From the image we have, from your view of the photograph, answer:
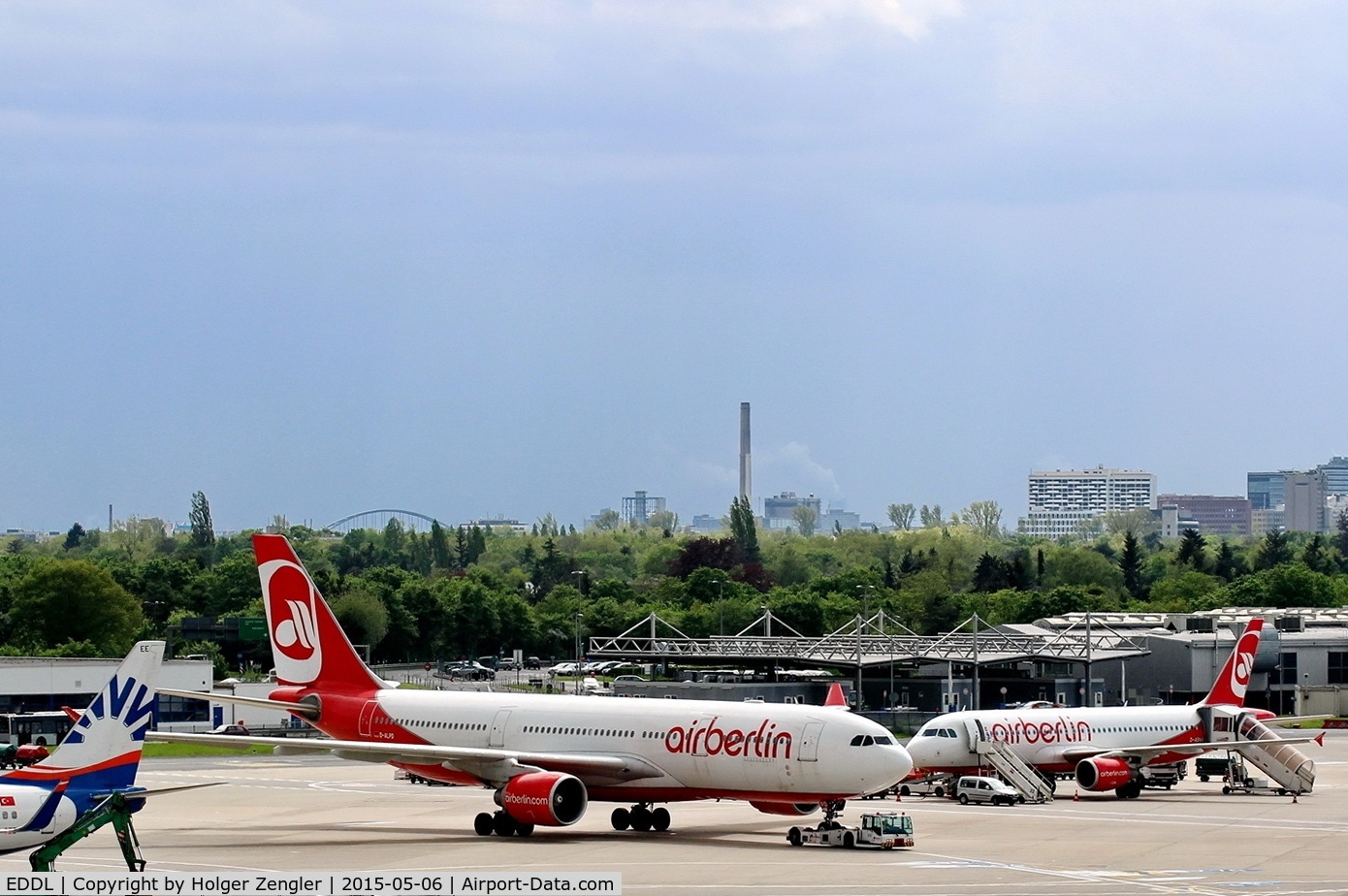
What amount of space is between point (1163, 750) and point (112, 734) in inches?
2088

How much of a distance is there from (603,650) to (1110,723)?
58.7m

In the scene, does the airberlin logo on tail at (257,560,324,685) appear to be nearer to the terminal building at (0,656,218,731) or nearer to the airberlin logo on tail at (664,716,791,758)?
the airberlin logo on tail at (664,716,791,758)

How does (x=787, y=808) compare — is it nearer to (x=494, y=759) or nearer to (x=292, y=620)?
(x=494, y=759)

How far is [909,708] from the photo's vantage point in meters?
131

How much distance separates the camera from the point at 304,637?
72.6 metres

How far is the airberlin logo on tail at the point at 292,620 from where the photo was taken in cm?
7250

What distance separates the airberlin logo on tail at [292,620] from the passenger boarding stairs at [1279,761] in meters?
39.5

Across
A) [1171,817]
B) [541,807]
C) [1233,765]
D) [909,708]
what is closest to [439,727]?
[541,807]

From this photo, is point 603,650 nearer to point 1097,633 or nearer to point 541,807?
point 1097,633

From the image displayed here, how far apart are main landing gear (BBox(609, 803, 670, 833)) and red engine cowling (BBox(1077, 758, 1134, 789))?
2417 cm

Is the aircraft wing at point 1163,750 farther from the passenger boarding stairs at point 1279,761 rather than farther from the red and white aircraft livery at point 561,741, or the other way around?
the red and white aircraft livery at point 561,741

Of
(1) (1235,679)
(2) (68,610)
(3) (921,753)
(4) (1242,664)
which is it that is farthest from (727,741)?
(2) (68,610)

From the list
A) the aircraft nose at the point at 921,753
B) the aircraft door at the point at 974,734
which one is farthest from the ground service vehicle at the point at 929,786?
the aircraft door at the point at 974,734

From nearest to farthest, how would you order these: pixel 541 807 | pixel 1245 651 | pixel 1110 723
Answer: pixel 541 807, pixel 1110 723, pixel 1245 651
